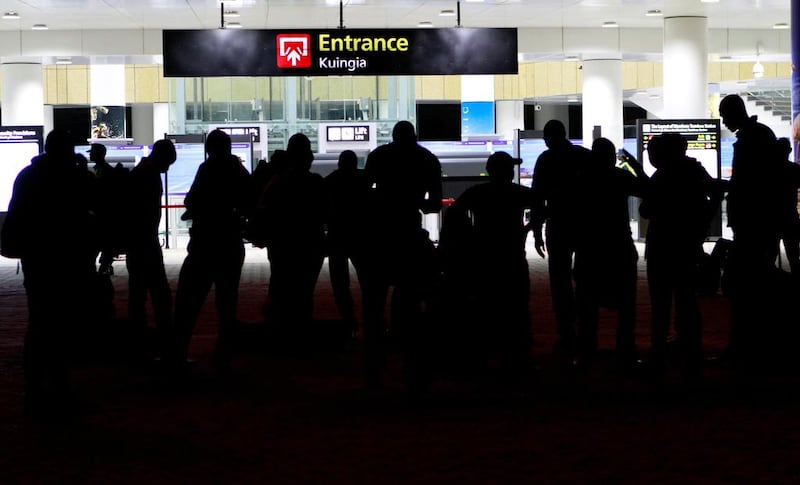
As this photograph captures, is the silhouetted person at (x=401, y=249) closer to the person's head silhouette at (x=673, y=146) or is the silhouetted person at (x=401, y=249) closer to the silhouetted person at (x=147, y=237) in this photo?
the person's head silhouette at (x=673, y=146)

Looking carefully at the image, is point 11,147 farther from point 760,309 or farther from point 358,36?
point 760,309

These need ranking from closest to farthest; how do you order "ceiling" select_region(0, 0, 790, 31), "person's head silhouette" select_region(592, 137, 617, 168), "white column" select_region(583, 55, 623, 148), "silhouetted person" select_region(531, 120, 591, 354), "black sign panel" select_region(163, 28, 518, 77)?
"person's head silhouette" select_region(592, 137, 617, 168) < "silhouetted person" select_region(531, 120, 591, 354) < "black sign panel" select_region(163, 28, 518, 77) < "ceiling" select_region(0, 0, 790, 31) < "white column" select_region(583, 55, 623, 148)

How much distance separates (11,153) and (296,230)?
10769 millimetres

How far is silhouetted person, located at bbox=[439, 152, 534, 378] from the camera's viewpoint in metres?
6.94

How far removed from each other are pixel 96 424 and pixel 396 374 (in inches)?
83.3

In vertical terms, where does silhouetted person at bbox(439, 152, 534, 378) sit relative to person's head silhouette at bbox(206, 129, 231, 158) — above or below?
below

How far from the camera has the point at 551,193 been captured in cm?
810

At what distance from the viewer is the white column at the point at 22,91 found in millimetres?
24219

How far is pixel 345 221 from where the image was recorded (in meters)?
7.48

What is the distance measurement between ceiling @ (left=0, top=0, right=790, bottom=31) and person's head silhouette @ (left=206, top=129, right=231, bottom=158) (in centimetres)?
1086

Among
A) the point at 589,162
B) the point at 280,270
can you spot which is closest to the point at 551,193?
the point at 589,162

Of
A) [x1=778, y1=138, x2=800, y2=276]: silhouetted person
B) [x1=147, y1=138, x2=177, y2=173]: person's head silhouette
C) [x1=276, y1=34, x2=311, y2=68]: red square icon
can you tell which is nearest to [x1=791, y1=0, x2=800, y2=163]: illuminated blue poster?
[x1=778, y1=138, x2=800, y2=276]: silhouetted person

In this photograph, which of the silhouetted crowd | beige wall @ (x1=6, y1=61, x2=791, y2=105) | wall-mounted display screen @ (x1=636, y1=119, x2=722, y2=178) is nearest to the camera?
the silhouetted crowd

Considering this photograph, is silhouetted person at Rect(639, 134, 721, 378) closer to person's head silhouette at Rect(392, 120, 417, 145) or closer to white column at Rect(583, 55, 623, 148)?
person's head silhouette at Rect(392, 120, 417, 145)
